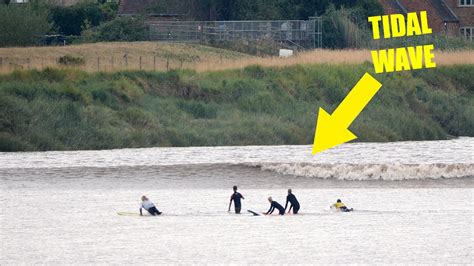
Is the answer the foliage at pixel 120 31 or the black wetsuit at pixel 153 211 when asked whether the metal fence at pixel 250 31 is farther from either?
the black wetsuit at pixel 153 211

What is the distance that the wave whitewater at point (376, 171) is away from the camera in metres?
39.4

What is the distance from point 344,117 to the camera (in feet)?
180

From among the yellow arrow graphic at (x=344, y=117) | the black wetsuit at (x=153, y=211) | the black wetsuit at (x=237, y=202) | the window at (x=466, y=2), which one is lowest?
the yellow arrow graphic at (x=344, y=117)

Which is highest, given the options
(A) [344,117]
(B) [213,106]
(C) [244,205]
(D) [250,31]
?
(D) [250,31]

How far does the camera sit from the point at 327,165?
135ft

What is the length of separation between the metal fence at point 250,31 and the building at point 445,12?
10.0m

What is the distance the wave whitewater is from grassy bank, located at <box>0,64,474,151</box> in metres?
9.38

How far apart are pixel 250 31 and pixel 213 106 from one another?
30.5m

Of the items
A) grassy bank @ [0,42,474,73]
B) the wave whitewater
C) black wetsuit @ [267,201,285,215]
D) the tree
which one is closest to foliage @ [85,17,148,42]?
the tree

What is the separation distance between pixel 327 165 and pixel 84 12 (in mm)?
49838

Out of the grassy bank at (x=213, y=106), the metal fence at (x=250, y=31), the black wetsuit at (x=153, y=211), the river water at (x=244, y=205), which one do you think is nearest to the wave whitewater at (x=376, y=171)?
the river water at (x=244, y=205)

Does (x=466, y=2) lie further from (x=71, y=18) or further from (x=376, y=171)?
(x=376, y=171)

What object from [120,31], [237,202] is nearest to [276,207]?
[237,202]

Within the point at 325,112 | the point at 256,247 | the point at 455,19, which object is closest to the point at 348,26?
the point at 455,19
